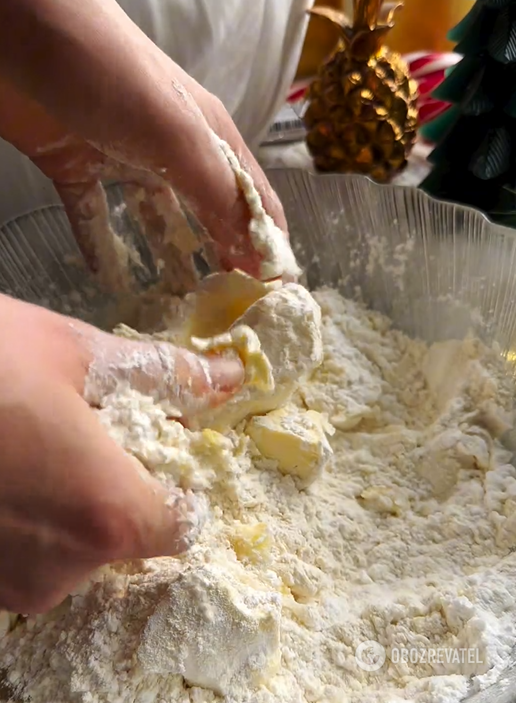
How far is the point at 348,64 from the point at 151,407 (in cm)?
68

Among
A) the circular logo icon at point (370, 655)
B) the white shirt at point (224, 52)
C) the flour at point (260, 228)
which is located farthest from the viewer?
the white shirt at point (224, 52)

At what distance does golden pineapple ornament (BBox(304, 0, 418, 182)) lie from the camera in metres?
0.95

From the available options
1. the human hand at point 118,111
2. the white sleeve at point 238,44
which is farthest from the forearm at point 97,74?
the white sleeve at point 238,44

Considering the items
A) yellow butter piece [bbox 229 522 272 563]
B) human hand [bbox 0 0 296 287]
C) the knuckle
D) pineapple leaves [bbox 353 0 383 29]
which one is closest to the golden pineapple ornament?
pineapple leaves [bbox 353 0 383 29]

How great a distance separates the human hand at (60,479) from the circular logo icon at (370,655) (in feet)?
0.59

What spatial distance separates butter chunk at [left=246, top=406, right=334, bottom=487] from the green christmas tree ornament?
1.59ft

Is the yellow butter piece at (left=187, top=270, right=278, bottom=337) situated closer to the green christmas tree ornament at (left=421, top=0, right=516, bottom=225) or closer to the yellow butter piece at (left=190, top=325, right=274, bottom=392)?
the yellow butter piece at (left=190, top=325, right=274, bottom=392)

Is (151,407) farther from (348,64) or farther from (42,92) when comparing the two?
(348,64)

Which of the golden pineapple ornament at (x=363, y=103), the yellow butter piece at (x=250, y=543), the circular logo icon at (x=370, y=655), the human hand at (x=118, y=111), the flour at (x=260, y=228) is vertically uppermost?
the human hand at (x=118, y=111)

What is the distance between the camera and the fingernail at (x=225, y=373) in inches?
22.0

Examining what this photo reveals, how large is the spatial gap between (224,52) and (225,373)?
51 cm

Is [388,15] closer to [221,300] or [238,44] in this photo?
[238,44]

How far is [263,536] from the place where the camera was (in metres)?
0.56

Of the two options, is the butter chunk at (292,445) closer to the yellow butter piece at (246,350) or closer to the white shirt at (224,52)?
the yellow butter piece at (246,350)
